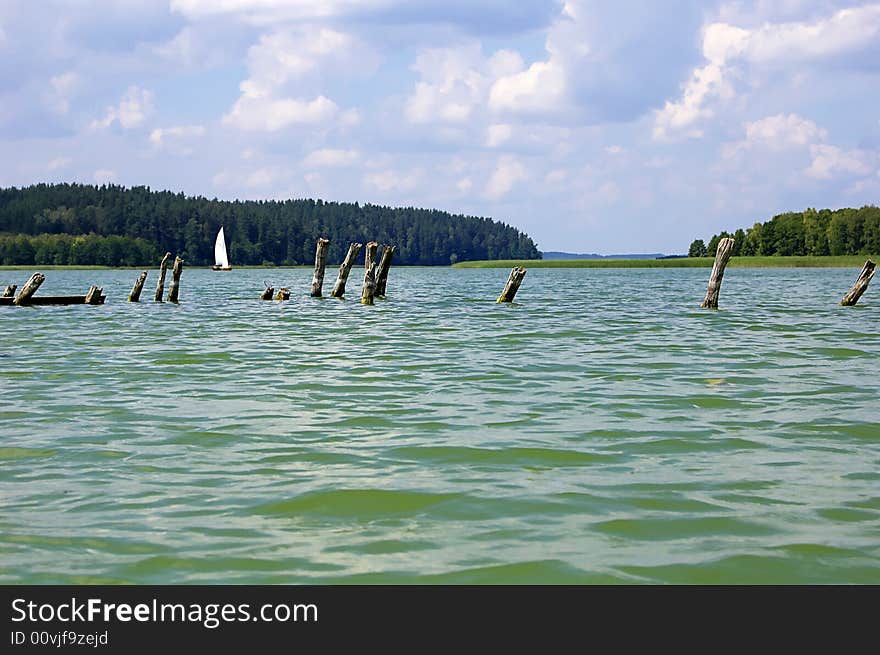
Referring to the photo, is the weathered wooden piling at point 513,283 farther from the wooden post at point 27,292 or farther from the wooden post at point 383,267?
the wooden post at point 27,292

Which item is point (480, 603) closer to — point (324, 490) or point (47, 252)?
point (324, 490)

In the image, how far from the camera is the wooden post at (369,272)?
1561 inches

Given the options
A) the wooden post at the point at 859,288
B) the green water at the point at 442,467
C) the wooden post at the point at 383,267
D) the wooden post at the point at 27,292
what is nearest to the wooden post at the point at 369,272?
the wooden post at the point at 383,267

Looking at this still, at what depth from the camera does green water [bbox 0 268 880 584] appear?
6.74 metres

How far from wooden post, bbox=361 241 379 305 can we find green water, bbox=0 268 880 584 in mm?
19195

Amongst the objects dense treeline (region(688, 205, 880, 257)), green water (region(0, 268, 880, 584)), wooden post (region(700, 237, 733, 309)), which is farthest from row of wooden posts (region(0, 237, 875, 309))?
dense treeline (region(688, 205, 880, 257))

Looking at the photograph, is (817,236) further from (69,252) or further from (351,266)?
(351,266)

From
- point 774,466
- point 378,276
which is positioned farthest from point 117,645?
point 378,276

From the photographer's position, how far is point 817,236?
192 metres

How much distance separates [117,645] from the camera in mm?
5254

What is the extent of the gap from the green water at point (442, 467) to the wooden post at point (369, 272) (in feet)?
63.0

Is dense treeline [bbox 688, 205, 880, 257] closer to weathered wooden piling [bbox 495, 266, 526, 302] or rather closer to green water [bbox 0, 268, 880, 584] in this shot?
weathered wooden piling [bbox 495, 266, 526, 302]

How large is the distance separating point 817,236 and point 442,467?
19692 cm

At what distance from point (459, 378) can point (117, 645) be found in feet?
37.1
